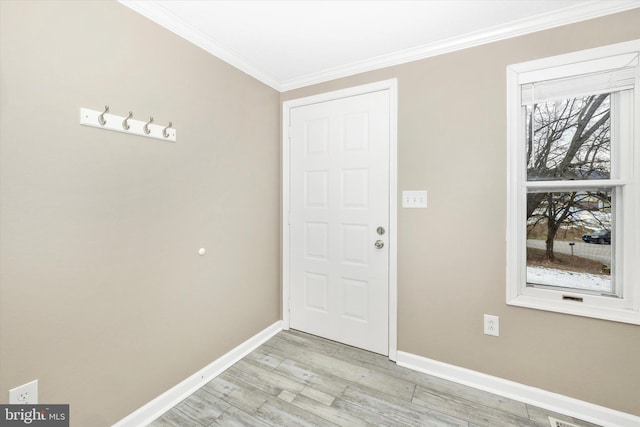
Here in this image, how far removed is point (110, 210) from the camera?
1449 millimetres

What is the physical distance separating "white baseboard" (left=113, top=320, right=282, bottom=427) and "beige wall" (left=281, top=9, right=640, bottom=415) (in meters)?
1.27

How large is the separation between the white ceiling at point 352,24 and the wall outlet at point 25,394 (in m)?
1.97

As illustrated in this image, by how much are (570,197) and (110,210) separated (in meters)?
2.78

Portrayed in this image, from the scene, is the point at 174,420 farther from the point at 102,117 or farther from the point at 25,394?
the point at 102,117

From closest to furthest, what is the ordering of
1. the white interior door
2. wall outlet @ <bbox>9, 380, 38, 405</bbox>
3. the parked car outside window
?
wall outlet @ <bbox>9, 380, 38, 405</bbox>
the parked car outside window
the white interior door

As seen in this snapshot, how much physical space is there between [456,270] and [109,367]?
2250 millimetres

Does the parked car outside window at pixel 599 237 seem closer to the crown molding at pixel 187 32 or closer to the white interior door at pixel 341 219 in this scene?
the white interior door at pixel 341 219

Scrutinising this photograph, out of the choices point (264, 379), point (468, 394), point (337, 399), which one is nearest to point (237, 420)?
point (264, 379)

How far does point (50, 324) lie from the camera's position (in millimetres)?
1257

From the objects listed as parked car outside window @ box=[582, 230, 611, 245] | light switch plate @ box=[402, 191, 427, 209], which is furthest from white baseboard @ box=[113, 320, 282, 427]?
parked car outside window @ box=[582, 230, 611, 245]

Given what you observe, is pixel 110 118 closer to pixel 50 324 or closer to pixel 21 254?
pixel 21 254

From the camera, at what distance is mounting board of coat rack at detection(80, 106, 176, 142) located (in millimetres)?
1364

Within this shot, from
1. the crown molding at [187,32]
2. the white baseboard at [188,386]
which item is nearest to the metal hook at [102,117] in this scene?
the crown molding at [187,32]

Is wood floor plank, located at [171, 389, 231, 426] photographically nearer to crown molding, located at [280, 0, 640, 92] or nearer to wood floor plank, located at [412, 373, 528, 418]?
wood floor plank, located at [412, 373, 528, 418]
